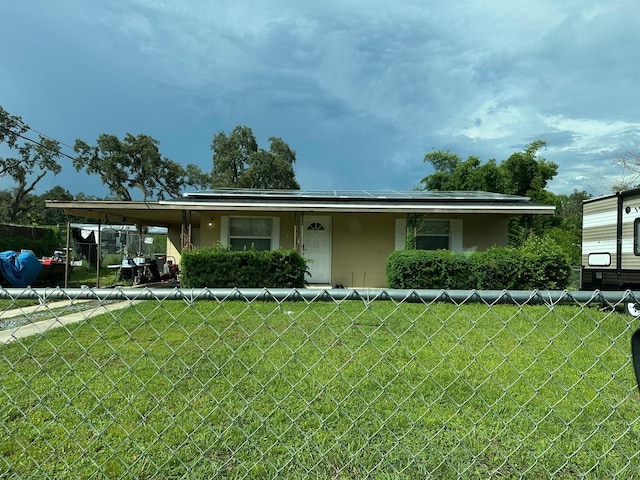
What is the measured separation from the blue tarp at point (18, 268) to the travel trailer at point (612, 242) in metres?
14.3

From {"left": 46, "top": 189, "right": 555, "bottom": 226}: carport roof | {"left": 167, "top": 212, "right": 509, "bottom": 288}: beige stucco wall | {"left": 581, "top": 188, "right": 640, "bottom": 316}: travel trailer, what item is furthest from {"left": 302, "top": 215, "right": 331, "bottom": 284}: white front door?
{"left": 581, "top": 188, "right": 640, "bottom": 316}: travel trailer

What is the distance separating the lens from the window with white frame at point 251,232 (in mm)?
12984

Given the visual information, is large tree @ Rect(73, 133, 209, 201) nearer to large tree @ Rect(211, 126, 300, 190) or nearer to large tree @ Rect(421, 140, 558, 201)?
large tree @ Rect(211, 126, 300, 190)

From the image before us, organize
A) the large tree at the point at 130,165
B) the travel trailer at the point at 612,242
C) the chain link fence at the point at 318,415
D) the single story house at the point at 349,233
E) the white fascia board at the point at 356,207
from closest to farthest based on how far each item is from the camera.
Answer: the chain link fence at the point at 318,415, the travel trailer at the point at 612,242, the white fascia board at the point at 356,207, the single story house at the point at 349,233, the large tree at the point at 130,165

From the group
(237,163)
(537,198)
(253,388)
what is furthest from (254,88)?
(253,388)

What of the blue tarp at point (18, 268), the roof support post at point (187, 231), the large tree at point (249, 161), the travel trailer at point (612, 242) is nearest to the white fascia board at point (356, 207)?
the roof support post at point (187, 231)

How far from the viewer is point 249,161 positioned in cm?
3809

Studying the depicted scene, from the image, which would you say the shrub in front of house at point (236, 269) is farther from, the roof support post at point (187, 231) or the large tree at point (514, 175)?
the large tree at point (514, 175)

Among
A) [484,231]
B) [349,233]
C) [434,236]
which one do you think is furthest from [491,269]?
[349,233]

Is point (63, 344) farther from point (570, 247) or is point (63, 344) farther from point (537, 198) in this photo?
point (537, 198)

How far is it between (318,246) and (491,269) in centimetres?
532

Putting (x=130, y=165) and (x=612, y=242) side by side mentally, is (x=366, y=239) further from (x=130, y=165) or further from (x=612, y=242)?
(x=130, y=165)

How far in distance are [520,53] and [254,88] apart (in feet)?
82.5

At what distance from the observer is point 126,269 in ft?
44.6
